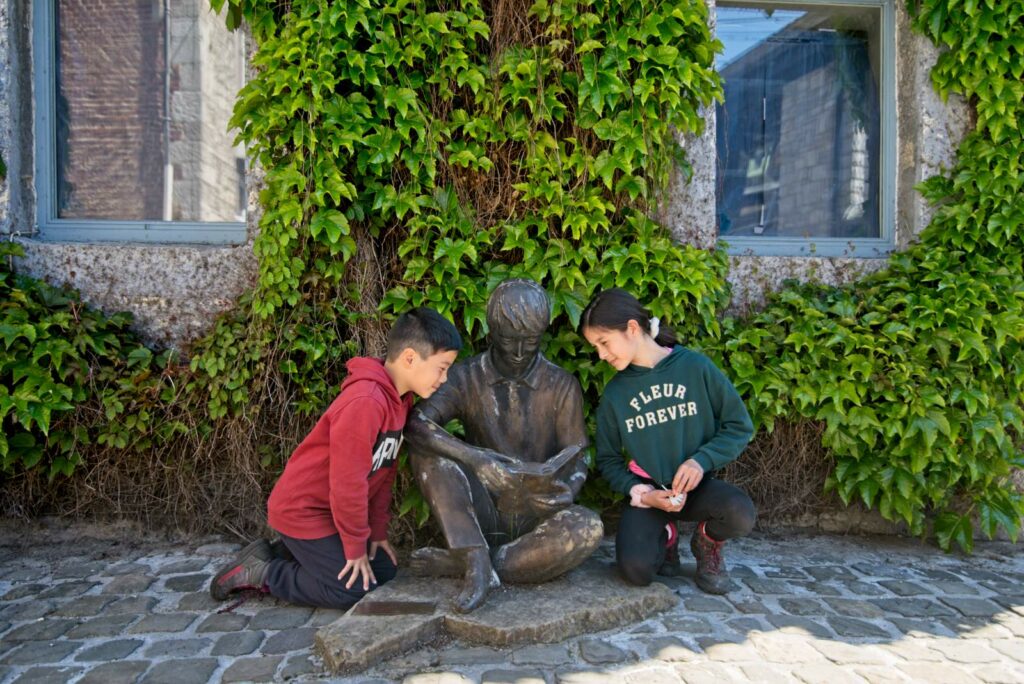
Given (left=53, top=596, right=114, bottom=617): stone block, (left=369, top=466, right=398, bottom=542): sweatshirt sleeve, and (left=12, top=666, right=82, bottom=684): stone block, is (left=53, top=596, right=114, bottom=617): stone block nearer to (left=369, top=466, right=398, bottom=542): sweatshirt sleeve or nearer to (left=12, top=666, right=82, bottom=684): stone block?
(left=12, top=666, right=82, bottom=684): stone block

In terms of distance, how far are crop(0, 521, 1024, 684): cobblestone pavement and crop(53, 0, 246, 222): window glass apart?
215cm

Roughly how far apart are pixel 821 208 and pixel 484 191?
2.49 metres

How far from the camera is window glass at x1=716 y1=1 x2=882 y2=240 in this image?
518cm

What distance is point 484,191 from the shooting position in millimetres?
4281

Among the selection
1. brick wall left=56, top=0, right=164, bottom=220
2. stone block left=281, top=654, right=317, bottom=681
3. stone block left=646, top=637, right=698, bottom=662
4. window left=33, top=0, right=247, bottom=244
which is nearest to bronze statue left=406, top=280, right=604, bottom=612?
stone block left=646, top=637, right=698, bottom=662

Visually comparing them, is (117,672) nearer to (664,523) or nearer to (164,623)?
(164,623)

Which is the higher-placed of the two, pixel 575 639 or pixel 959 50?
pixel 959 50

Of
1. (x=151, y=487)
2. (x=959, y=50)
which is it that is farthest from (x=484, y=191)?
(x=959, y=50)

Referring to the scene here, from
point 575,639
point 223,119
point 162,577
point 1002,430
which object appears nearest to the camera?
point 575,639

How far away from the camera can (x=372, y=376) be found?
326cm

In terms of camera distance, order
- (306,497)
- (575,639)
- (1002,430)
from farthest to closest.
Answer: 1. (1002,430)
2. (306,497)
3. (575,639)

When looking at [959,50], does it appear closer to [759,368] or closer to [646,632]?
[759,368]

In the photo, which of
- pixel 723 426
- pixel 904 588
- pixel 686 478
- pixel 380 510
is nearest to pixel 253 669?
pixel 380 510

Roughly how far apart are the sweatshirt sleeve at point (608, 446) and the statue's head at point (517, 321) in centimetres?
50
